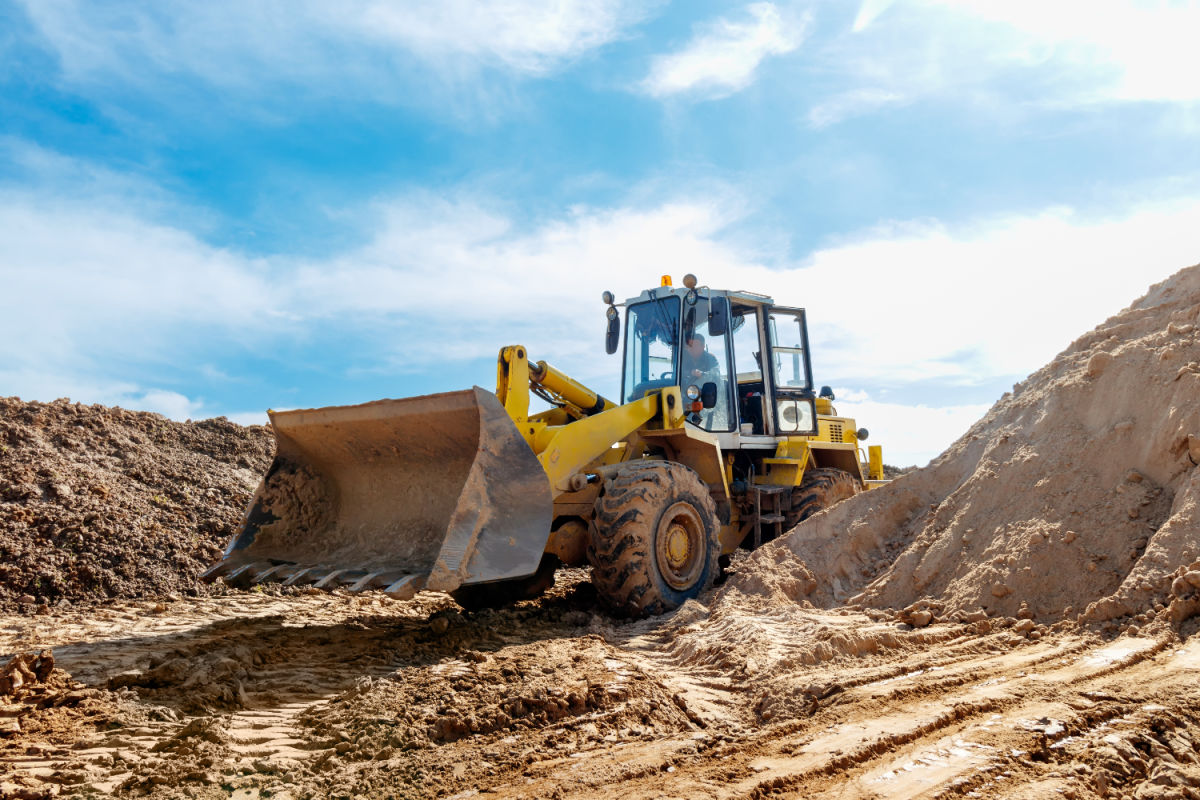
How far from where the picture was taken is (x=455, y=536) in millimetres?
5121

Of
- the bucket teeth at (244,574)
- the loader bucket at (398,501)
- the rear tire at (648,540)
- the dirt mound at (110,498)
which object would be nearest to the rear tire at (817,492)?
the rear tire at (648,540)

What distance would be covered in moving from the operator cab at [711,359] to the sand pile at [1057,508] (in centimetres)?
173

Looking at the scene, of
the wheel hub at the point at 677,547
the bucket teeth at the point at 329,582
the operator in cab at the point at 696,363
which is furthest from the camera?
the operator in cab at the point at 696,363

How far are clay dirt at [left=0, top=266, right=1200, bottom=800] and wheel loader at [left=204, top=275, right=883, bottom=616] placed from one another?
19.0 inches

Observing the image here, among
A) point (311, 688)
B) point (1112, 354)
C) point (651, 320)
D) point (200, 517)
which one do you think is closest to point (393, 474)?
point (311, 688)

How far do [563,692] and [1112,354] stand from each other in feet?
17.7

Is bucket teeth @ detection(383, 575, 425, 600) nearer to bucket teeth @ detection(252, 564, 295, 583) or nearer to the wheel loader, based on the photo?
the wheel loader

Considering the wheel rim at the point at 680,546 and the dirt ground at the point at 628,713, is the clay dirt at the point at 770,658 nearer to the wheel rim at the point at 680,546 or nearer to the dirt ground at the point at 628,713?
the dirt ground at the point at 628,713

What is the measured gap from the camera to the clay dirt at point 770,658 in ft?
10.8

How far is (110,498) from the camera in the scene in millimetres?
9703

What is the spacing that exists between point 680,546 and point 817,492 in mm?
2748

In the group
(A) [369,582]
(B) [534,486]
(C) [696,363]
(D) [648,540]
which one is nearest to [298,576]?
(A) [369,582]

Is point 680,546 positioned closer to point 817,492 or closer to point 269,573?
point 817,492

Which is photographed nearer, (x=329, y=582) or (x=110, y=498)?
(x=329, y=582)
